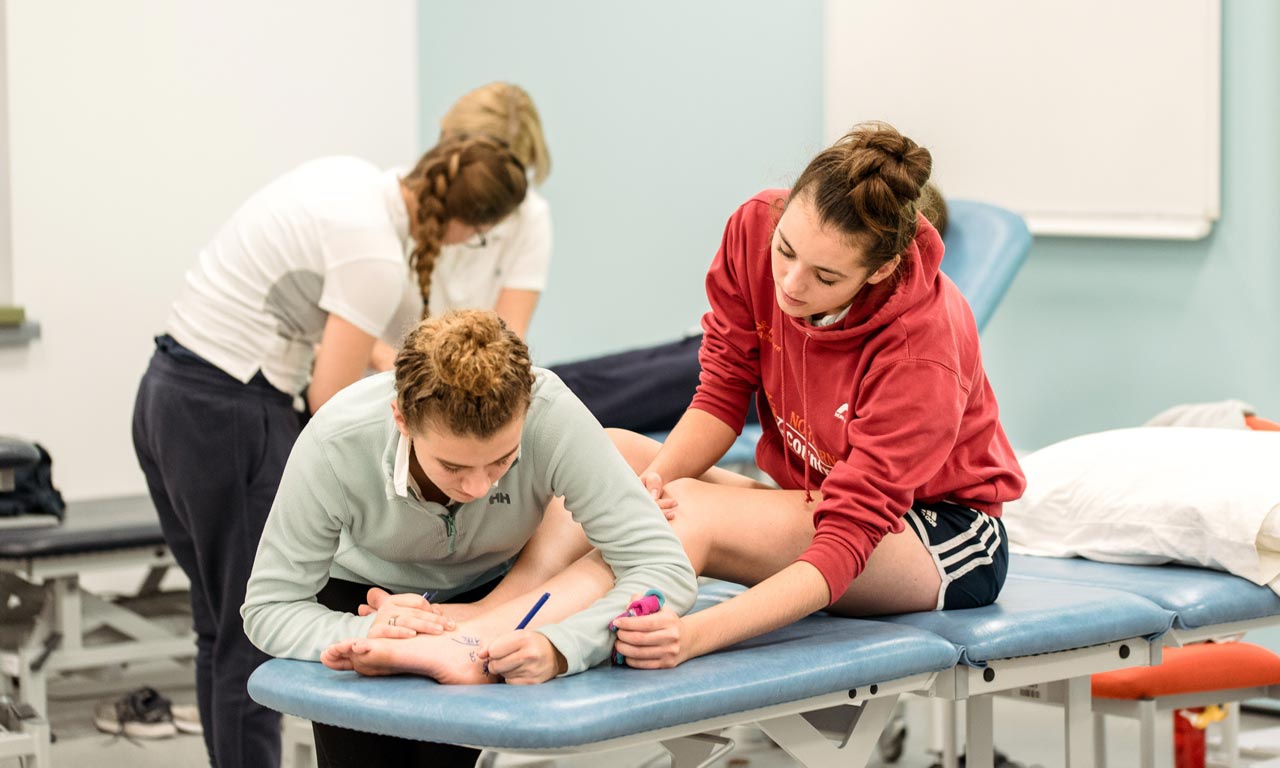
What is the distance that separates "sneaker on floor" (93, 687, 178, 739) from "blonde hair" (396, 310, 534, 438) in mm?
1902

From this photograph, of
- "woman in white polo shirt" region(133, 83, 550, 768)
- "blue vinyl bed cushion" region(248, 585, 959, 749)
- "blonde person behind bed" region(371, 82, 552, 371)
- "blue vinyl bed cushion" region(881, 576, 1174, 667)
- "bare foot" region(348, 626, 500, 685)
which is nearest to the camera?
"blue vinyl bed cushion" region(248, 585, 959, 749)

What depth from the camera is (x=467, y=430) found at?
56.7 inches

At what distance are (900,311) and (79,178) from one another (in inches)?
117

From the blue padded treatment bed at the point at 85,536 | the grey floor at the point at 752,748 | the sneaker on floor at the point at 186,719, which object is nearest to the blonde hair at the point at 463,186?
the grey floor at the point at 752,748

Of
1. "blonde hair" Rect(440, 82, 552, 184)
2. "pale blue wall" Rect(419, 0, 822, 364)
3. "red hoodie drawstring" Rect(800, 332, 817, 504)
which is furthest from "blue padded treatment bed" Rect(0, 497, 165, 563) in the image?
"red hoodie drawstring" Rect(800, 332, 817, 504)

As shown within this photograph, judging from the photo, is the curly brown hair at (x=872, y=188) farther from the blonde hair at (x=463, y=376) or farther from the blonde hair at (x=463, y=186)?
the blonde hair at (x=463, y=186)

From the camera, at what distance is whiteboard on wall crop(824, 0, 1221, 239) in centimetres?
303

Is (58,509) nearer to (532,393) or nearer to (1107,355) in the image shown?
(532,393)

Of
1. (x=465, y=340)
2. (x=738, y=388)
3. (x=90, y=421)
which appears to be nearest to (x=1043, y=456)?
(x=738, y=388)

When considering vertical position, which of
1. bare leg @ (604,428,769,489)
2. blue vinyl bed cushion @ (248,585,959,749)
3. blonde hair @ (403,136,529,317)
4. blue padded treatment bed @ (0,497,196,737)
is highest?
blonde hair @ (403,136,529,317)

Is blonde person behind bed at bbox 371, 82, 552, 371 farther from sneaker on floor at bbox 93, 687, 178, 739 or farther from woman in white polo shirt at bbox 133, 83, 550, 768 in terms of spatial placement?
sneaker on floor at bbox 93, 687, 178, 739

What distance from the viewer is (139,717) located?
10.3ft

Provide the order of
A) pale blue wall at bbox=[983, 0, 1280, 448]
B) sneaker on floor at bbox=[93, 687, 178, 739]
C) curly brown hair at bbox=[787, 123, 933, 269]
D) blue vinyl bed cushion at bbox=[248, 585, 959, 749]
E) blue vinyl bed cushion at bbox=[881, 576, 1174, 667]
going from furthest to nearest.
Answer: sneaker on floor at bbox=[93, 687, 178, 739] < pale blue wall at bbox=[983, 0, 1280, 448] < blue vinyl bed cushion at bbox=[881, 576, 1174, 667] < curly brown hair at bbox=[787, 123, 933, 269] < blue vinyl bed cushion at bbox=[248, 585, 959, 749]

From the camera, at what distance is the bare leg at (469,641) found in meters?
1.51
